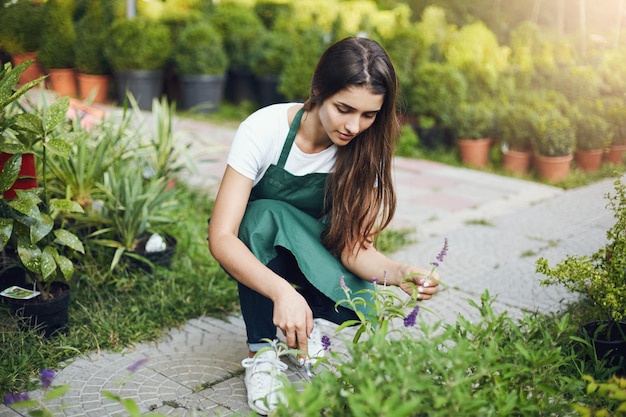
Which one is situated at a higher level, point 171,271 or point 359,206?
point 359,206

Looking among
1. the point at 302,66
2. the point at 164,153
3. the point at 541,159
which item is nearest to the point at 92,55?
the point at 302,66

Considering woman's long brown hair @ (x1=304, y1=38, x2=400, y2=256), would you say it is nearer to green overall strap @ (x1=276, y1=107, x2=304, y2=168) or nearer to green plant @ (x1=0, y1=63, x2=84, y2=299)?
green overall strap @ (x1=276, y1=107, x2=304, y2=168)

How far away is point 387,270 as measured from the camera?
2.24 metres

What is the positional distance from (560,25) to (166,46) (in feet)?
14.6

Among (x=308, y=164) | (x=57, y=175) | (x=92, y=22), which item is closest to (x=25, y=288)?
(x=57, y=175)

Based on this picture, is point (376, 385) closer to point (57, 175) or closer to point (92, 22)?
point (57, 175)

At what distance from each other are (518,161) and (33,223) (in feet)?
14.0

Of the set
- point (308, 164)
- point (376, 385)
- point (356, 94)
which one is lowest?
point (376, 385)

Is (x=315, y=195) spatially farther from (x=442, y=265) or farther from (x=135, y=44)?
(x=135, y=44)

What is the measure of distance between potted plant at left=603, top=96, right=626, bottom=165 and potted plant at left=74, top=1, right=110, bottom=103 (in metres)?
5.24

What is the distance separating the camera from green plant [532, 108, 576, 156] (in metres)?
5.58

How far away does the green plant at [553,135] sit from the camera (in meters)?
5.58

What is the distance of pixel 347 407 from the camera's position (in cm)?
162

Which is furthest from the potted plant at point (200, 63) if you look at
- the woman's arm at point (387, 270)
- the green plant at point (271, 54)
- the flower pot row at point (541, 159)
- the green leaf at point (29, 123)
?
the woman's arm at point (387, 270)
